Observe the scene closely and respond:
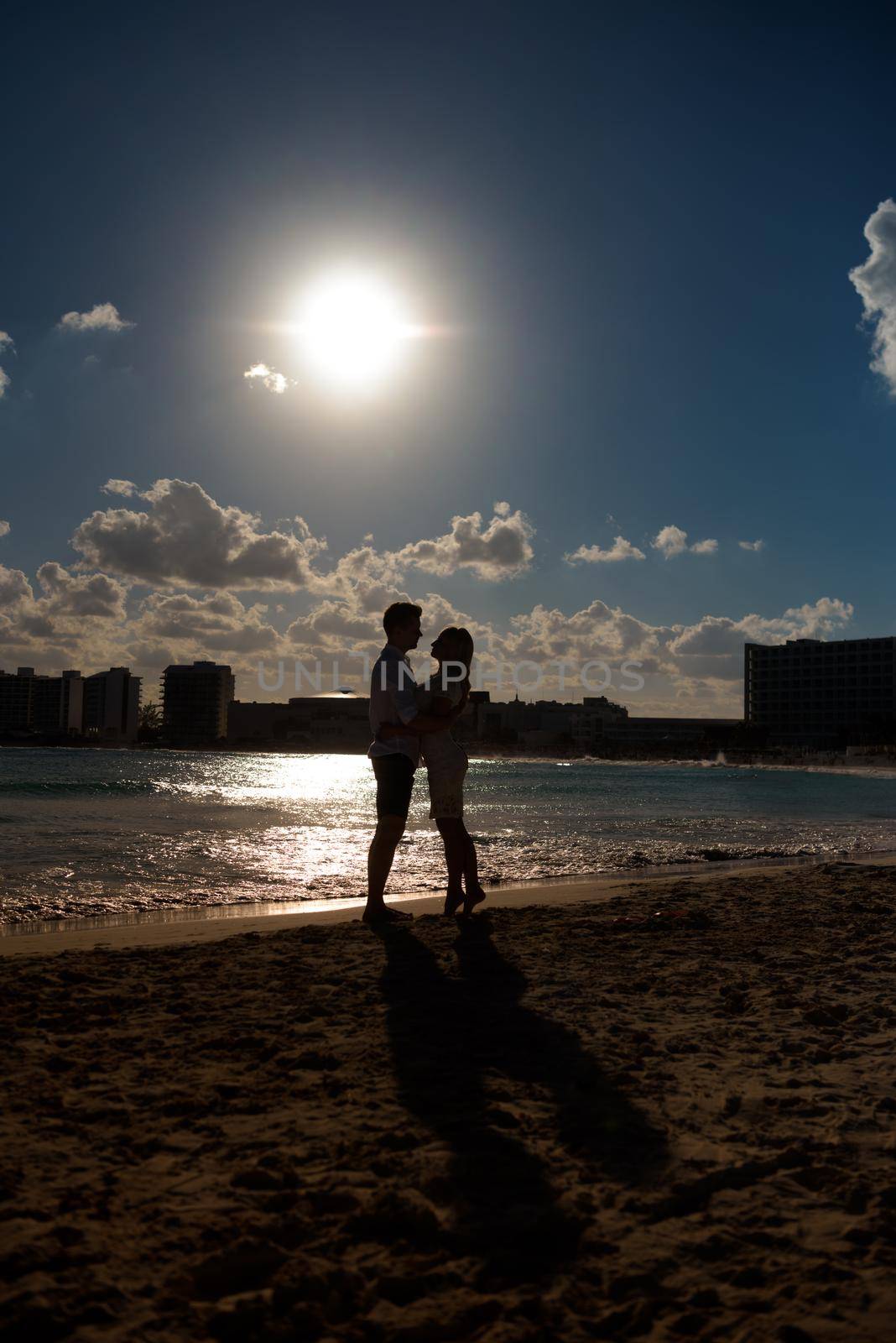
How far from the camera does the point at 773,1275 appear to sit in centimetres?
191

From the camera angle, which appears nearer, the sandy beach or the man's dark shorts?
the sandy beach

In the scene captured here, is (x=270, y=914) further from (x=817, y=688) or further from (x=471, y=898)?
(x=817, y=688)

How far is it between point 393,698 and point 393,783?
57 cm

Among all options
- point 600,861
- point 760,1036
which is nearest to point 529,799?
point 600,861

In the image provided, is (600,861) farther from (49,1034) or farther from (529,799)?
(529,799)

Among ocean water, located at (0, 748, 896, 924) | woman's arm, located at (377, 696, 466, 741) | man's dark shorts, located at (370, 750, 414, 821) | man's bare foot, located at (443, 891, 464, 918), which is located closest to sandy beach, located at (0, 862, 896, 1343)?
man's dark shorts, located at (370, 750, 414, 821)

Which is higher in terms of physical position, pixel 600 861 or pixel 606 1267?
pixel 606 1267

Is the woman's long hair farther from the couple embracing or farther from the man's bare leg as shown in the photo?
the man's bare leg

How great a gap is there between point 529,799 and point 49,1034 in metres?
27.4

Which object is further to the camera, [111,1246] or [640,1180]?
[640,1180]

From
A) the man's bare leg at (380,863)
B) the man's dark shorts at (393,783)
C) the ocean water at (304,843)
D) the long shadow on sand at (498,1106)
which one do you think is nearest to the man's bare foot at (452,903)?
the man's bare leg at (380,863)

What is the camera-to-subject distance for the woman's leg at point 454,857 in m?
6.24

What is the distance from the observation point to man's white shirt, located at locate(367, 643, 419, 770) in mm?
5669

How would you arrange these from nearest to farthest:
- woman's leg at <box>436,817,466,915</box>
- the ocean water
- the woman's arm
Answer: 1. the woman's arm
2. woman's leg at <box>436,817,466,915</box>
3. the ocean water
